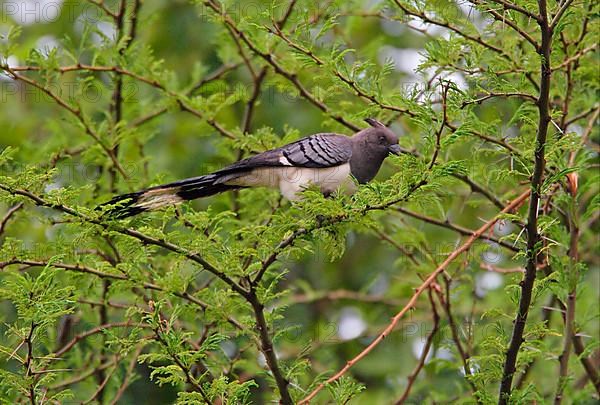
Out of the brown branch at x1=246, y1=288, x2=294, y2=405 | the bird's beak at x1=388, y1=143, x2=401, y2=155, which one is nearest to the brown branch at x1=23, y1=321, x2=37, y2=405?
the brown branch at x1=246, y1=288, x2=294, y2=405

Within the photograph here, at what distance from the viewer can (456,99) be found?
10.4 ft

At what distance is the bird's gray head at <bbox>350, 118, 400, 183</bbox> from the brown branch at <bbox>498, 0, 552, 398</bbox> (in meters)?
1.35

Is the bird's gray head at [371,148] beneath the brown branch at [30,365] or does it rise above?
above

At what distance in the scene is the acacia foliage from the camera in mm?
3232

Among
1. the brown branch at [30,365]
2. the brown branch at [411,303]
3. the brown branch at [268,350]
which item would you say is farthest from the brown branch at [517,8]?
the brown branch at [30,365]

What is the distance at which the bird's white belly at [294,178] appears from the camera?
14.2 ft

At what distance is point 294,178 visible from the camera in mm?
4402

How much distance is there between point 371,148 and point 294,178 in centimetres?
43

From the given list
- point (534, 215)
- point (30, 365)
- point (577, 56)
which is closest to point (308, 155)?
point (577, 56)

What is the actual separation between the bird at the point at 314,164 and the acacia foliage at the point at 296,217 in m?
0.17

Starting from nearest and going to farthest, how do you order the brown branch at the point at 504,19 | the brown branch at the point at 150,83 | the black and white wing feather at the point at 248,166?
the brown branch at the point at 504,19 < the black and white wing feather at the point at 248,166 < the brown branch at the point at 150,83

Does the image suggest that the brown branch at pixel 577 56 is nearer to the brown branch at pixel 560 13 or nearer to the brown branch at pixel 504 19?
the brown branch at pixel 504 19

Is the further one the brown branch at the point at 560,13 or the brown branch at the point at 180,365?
the brown branch at the point at 180,365

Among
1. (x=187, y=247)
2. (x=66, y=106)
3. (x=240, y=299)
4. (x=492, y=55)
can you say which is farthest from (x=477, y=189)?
(x=66, y=106)
